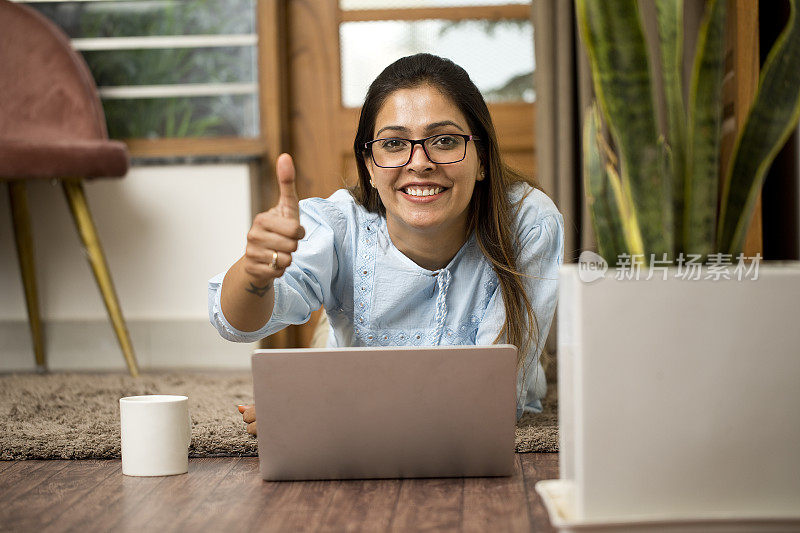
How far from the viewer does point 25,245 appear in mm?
2545

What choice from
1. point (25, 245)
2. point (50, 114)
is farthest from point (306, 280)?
point (25, 245)

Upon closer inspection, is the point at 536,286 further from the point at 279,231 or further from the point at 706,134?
the point at 706,134

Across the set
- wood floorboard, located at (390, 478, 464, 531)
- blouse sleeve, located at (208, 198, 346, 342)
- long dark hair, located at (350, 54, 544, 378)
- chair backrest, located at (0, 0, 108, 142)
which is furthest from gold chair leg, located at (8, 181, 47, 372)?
wood floorboard, located at (390, 478, 464, 531)

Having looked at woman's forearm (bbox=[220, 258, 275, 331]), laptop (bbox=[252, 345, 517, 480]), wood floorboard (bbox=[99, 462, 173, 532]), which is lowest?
wood floorboard (bbox=[99, 462, 173, 532])

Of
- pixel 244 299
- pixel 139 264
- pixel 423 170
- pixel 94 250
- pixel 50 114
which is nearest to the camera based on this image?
pixel 244 299

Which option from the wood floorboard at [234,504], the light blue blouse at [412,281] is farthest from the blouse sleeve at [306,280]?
the wood floorboard at [234,504]

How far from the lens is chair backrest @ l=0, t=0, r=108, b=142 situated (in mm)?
2395

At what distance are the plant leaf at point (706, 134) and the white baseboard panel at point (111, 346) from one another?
2030mm

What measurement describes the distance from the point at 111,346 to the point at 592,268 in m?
2.20

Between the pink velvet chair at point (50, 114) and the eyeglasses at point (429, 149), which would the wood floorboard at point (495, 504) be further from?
the pink velvet chair at point (50, 114)

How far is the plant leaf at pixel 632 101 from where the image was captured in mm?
727

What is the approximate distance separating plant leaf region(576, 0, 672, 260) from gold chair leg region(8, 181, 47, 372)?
2.20m

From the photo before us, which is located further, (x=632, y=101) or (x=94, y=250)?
(x=94, y=250)

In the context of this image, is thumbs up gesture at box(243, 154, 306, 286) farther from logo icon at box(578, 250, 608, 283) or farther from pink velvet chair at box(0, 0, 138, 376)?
pink velvet chair at box(0, 0, 138, 376)
